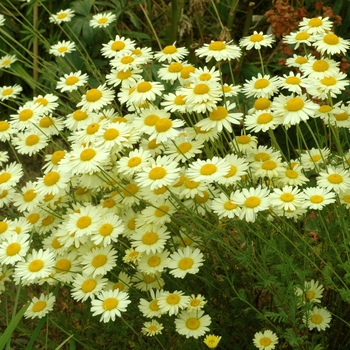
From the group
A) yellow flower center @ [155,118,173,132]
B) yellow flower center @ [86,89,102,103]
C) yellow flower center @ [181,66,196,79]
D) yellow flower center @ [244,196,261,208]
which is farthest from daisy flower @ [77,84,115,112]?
yellow flower center @ [244,196,261,208]

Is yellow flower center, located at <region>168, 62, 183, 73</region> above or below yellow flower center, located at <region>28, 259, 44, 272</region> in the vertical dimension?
above

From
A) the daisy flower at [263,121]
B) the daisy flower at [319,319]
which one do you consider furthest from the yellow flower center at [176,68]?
the daisy flower at [319,319]

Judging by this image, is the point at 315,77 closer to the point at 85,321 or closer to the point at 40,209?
the point at 40,209

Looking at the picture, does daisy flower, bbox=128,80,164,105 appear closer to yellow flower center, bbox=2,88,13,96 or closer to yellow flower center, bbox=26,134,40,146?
yellow flower center, bbox=26,134,40,146

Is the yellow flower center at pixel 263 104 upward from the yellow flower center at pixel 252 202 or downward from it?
upward

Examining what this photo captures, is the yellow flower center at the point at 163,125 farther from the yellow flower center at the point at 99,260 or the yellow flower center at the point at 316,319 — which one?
the yellow flower center at the point at 316,319

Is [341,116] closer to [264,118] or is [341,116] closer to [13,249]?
[264,118]

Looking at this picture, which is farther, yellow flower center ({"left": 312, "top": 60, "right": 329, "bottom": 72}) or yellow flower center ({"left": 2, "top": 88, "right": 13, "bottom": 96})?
yellow flower center ({"left": 2, "top": 88, "right": 13, "bottom": 96})
